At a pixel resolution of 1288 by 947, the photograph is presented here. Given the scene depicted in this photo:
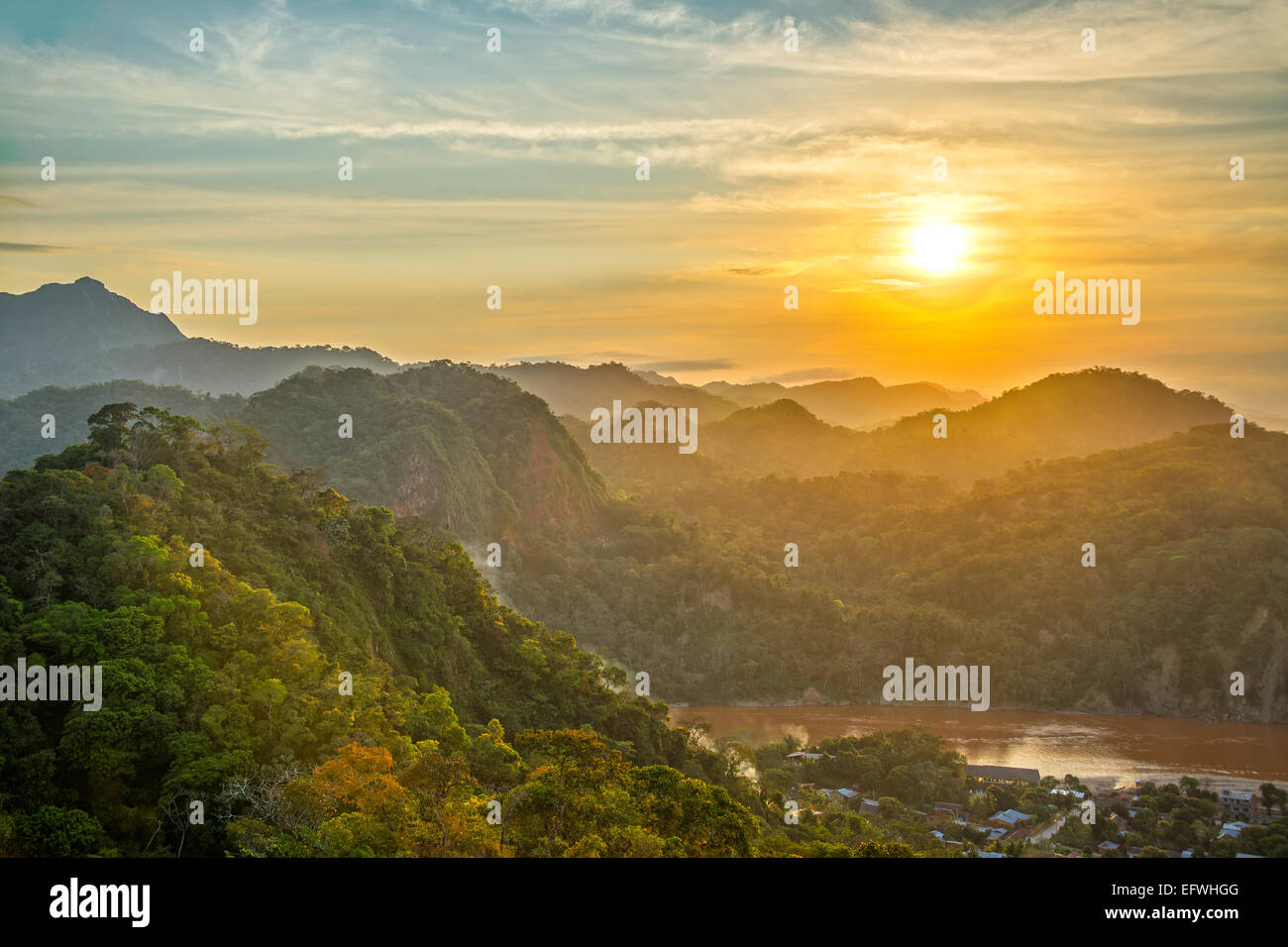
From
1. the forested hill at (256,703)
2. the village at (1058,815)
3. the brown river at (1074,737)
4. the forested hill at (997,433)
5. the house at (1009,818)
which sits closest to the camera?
the forested hill at (256,703)

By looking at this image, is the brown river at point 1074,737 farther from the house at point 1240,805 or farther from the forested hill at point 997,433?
the forested hill at point 997,433

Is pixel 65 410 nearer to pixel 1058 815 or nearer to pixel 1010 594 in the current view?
pixel 1010 594

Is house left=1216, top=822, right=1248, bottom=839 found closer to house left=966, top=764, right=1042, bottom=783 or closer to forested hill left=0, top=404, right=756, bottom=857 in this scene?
house left=966, top=764, right=1042, bottom=783

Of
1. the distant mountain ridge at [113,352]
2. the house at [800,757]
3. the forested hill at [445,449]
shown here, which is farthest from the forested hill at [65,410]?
the house at [800,757]

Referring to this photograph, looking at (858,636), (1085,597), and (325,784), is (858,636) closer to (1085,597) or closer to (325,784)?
(1085,597)

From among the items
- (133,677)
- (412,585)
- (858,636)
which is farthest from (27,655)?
(858,636)

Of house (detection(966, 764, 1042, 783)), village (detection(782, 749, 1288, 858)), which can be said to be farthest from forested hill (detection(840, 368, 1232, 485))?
village (detection(782, 749, 1288, 858))
